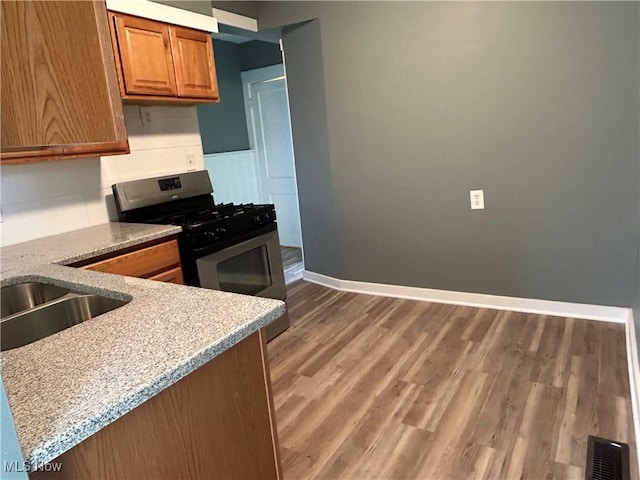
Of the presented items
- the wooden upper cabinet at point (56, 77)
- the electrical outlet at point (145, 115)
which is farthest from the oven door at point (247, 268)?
the wooden upper cabinet at point (56, 77)

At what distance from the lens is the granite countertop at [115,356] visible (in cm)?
65

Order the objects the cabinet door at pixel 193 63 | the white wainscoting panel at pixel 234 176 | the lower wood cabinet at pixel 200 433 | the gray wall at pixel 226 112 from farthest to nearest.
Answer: the white wainscoting panel at pixel 234 176
the gray wall at pixel 226 112
the cabinet door at pixel 193 63
the lower wood cabinet at pixel 200 433

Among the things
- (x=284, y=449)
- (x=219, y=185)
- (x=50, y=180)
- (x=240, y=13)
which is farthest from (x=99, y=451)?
(x=219, y=185)

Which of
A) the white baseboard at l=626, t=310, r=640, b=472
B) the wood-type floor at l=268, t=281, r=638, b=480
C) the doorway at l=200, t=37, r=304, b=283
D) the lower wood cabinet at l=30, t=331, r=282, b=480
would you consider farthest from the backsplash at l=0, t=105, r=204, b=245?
the white baseboard at l=626, t=310, r=640, b=472

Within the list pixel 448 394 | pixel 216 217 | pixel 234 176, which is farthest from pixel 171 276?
pixel 234 176

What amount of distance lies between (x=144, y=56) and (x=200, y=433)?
2254 mm

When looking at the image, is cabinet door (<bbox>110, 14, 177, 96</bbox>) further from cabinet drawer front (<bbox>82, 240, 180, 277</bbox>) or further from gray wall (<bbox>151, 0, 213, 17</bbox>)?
cabinet drawer front (<bbox>82, 240, 180, 277</bbox>)

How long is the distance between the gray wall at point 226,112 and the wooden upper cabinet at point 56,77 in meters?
4.09

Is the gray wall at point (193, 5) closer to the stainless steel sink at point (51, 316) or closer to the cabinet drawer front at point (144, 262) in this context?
the cabinet drawer front at point (144, 262)

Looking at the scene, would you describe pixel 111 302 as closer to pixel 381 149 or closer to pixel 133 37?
pixel 133 37

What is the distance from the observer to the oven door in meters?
2.46

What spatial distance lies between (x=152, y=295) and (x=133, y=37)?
73.1 inches

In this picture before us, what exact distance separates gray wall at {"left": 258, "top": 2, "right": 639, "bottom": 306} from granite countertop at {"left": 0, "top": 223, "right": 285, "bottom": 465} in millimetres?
2332

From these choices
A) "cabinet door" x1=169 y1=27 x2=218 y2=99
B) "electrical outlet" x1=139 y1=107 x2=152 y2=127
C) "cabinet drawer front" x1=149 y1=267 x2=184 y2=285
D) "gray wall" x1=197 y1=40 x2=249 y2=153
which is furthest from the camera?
"gray wall" x1=197 y1=40 x2=249 y2=153
